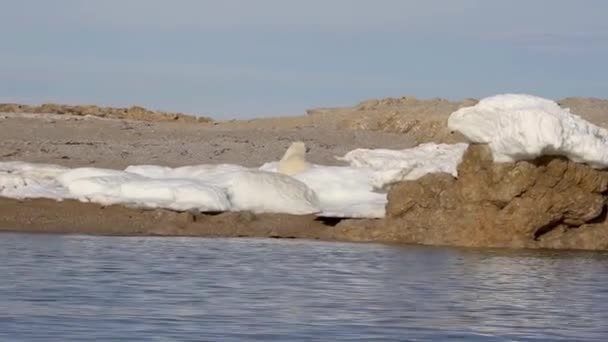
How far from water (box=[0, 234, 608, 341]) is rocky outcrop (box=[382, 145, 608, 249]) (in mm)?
→ 822

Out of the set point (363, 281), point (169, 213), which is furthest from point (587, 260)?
point (169, 213)

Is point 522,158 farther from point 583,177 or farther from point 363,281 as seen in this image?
point 363,281

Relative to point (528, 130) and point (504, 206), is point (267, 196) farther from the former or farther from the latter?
point (528, 130)

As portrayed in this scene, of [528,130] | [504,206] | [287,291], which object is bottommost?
[287,291]

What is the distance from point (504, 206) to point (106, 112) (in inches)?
929

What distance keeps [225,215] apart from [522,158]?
4.87 metres

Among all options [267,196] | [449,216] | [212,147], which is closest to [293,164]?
[267,196]

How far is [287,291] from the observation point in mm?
14883

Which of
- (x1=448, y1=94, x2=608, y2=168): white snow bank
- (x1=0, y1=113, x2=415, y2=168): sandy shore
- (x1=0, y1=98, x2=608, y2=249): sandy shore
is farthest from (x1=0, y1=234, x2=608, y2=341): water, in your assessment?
(x1=0, y1=113, x2=415, y2=168): sandy shore

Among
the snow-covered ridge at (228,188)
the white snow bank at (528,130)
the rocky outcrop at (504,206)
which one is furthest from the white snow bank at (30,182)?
the white snow bank at (528,130)

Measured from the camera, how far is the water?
1183 cm

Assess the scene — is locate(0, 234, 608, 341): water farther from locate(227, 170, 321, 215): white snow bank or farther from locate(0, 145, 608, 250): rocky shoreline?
locate(227, 170, 321, 215): white snow bank

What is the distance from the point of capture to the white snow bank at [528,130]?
1995 cm

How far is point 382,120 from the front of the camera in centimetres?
3978
